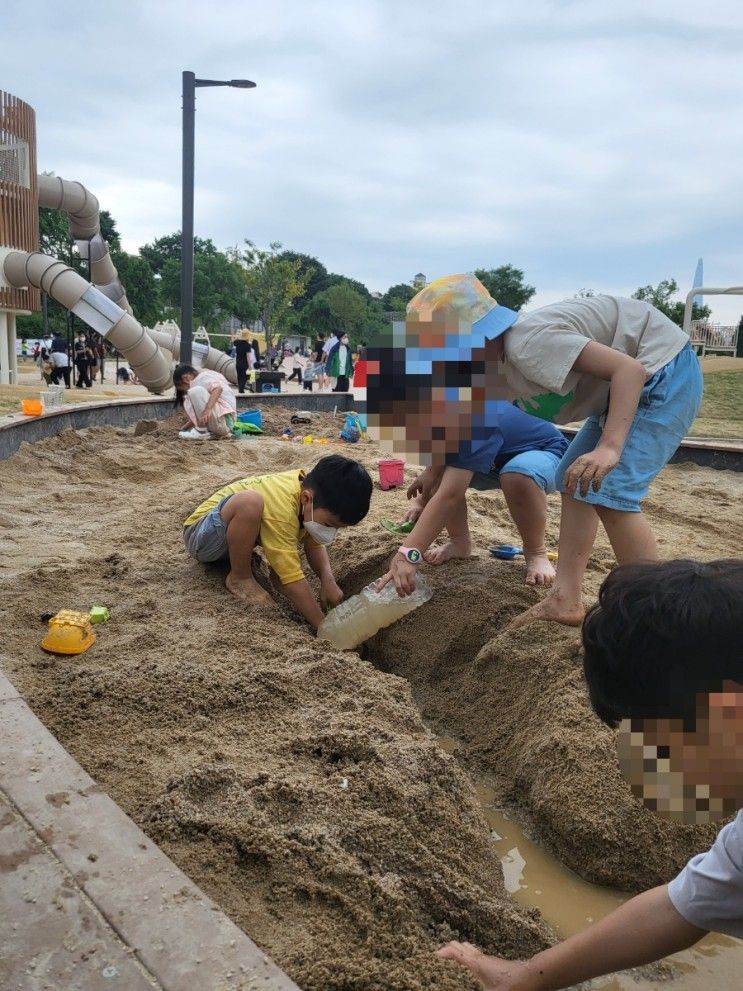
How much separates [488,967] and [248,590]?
79.1 inches

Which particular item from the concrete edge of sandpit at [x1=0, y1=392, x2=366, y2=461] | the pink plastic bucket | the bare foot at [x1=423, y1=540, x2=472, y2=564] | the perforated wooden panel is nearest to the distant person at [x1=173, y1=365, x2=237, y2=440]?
the concrete edge of sandpit at [x1=0, y1=392, x2=366, y2=461]

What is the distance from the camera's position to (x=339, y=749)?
197cm

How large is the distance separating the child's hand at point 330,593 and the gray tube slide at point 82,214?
788 inches

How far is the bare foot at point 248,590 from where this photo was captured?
10.3 feet

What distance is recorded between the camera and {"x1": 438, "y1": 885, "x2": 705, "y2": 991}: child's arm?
3.79ft

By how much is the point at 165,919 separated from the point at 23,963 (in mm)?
209

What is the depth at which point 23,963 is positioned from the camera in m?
1.17

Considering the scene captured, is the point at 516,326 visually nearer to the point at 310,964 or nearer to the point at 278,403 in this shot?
the point at 310,964

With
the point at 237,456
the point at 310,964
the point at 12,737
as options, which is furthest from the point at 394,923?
the point at 237,456

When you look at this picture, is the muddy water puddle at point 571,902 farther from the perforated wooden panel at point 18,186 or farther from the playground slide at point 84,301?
the perforated wooden panel at point 18,186

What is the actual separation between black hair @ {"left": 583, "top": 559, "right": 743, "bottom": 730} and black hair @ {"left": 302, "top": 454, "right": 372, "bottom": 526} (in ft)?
6.36

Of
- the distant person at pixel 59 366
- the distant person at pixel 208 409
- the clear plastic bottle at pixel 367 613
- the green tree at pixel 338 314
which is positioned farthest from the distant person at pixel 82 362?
the green tree at pixel 338 314

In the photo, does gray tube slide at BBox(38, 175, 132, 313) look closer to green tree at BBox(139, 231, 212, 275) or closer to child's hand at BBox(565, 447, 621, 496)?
child's hand at BBox(565, 447, 621, 496)

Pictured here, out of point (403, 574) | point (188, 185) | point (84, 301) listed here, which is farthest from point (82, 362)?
point (403, 574)
